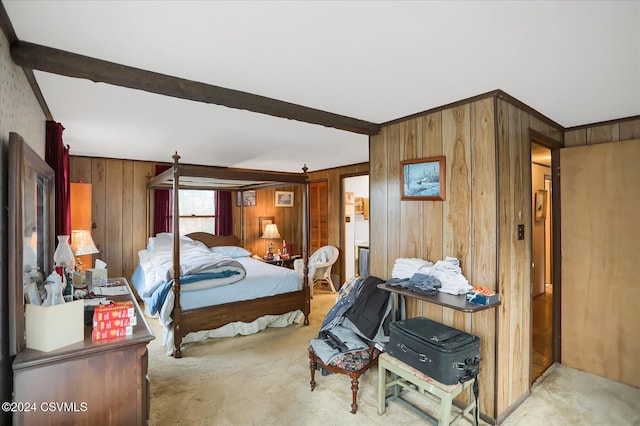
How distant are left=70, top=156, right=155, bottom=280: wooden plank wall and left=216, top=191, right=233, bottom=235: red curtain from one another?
1.19m

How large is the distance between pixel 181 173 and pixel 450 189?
259 centimetres

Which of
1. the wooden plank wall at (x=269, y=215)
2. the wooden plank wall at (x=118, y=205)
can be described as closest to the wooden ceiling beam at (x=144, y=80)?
the wooden plank wall at (x=118, y=205)

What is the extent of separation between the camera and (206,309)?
3527 millimetres

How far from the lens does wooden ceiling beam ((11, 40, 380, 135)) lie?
1695 millimetres

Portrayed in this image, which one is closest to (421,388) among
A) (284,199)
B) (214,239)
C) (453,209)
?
(453,209)

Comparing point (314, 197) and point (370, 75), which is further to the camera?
point (314, 197)

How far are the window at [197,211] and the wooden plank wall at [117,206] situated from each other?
2.07 feet

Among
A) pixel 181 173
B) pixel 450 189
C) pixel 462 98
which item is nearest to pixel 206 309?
pixel 181 173

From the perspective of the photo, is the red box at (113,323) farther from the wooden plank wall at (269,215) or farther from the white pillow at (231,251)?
the wooden plank wall at (269,215)

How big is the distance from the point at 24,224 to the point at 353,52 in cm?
187

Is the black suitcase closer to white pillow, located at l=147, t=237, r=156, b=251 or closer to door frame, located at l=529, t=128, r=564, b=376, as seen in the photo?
door frame, located at l=529, t=128, r=564, b=376

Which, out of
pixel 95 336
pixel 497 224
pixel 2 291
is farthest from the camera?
pixel 497 224

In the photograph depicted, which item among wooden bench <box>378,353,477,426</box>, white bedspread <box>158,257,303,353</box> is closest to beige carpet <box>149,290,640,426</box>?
wooden bench <box>378,353,477,426</box>

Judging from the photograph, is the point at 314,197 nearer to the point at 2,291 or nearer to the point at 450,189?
the point at 450,189
